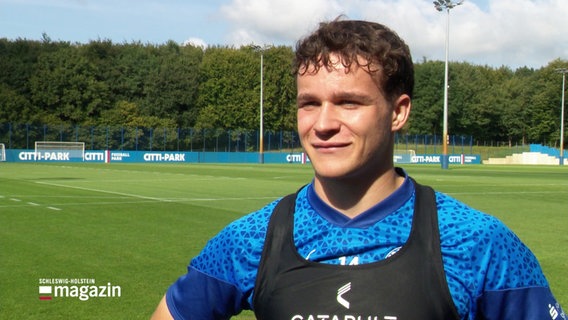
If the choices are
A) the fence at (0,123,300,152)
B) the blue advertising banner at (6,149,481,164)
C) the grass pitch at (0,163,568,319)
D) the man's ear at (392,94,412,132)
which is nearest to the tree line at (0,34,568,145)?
the blue advertising banner at (6,149,481,164)

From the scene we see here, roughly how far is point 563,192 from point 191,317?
23765 millimetres

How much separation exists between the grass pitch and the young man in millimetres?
4527

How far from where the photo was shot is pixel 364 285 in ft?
6.70

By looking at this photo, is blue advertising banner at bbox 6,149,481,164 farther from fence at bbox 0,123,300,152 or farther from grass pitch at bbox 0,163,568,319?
grass pitch at bbox 0,163,568,319

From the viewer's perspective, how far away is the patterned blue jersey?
2014 mm

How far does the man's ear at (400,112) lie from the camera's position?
2246 millimetres

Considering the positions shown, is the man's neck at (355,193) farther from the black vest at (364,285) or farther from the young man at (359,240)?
the black vest at (364,285)

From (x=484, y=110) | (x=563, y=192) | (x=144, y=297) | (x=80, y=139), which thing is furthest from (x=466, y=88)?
(x=144, y=297)

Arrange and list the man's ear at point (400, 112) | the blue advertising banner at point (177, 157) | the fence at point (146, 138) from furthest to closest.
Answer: the fence at point (146, 138)
the blue advertising banner at point (177, 157)
the man's ear at point (400, 112)

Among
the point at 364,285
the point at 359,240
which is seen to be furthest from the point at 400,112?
the point at 364,285

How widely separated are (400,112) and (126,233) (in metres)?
10.4

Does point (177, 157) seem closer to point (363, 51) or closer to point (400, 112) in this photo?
point (400, 112)

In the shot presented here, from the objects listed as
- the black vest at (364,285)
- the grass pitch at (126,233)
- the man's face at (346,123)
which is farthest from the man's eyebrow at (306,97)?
the grass pitch at (126,233)

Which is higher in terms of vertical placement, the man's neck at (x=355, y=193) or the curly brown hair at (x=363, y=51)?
the curly brown hair at (x=363, y=51)
